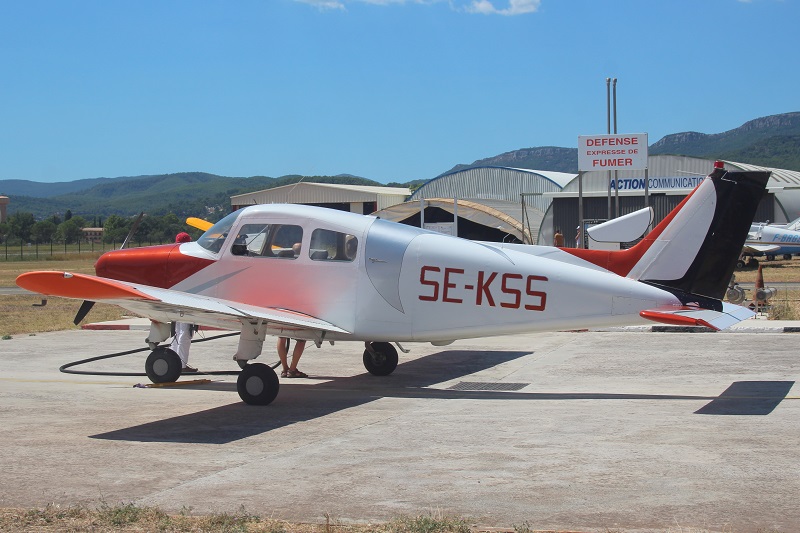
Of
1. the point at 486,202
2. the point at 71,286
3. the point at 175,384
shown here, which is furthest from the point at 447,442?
the point at 486,202

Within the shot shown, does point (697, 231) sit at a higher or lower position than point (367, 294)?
higher

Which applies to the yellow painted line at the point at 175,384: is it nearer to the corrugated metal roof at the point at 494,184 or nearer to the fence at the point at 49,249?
the fence at the point at 49,249

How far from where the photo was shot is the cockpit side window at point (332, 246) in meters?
12.1

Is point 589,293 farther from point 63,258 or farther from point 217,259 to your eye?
point 63,258

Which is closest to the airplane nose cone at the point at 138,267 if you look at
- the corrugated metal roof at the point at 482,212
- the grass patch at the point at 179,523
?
the grass patch at the point at 179,523

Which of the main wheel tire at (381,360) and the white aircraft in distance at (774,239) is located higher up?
the white aircraft in distance at (774,239)

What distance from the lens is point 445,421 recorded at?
32.0ft

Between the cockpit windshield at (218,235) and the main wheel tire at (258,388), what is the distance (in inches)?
92.7

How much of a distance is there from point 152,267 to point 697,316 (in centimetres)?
731

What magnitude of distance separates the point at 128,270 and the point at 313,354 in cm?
455

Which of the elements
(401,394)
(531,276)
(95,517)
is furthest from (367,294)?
(95,517)

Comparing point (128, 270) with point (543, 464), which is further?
point (128, 270)

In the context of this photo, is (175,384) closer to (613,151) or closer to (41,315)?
(41,315)

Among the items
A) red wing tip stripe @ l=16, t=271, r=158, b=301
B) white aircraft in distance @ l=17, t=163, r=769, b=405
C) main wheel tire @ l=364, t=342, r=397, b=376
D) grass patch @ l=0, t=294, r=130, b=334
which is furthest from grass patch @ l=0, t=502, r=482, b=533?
grass patch @ l=0, t=294, r=130, b=334
